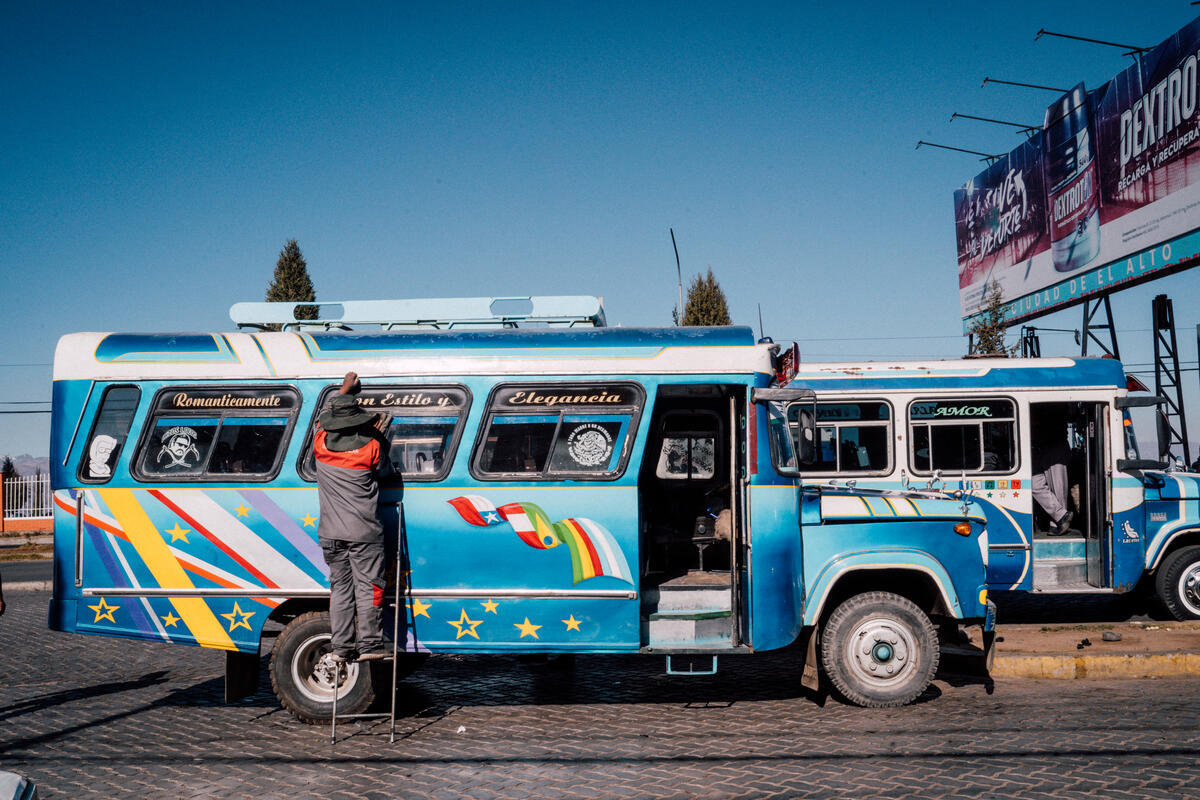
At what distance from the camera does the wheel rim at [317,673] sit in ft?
24.0

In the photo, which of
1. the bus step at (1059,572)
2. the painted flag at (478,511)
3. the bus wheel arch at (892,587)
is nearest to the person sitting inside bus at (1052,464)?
the bus step at (1059,572)

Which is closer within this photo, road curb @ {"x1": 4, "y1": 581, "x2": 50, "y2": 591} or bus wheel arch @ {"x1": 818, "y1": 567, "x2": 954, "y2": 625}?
bus wheel arch @ {"x1": 818, "y1": 567, "x2": 954, "y2": 625}

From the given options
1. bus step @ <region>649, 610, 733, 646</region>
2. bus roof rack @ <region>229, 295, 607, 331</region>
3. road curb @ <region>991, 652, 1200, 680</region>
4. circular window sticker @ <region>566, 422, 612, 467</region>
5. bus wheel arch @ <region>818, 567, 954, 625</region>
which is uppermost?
bus roof rack @ <region>229, 295, 607, 331</region>

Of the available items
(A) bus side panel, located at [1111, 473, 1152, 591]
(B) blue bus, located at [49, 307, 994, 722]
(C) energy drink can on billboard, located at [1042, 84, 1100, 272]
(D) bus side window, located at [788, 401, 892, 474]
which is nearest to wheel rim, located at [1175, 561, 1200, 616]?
(A) bus side panel, located at [1111, 473, 1152, 591]

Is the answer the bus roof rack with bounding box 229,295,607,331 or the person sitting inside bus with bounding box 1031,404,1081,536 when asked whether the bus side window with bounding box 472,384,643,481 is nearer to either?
the bus roof rack with bounding box 229,295,607,331

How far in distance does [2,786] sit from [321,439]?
3.29 m

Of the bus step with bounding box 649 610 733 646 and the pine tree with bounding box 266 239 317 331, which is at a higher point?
the pine tree with bounding box 266 239 317 331

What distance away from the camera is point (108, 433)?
746 centimetres

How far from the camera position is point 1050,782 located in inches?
222

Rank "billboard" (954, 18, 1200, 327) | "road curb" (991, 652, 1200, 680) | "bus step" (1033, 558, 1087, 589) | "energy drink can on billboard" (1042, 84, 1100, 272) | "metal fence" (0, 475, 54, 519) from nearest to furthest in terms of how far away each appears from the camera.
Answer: "road curb" (991, 652, 1200, 680) < "bus step" (1033, 558, 1087, 589) < "billboard" (954, 18, 1200, 327) < "energy drink can on billboard" (1042, 84, 1100, 272) < "metal fence" (0, 475, 54, 519)

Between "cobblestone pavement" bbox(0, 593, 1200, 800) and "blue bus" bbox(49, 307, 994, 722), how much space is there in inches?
22.4

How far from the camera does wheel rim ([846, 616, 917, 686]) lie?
7461 mm

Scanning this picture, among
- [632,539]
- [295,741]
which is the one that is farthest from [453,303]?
[295,741]

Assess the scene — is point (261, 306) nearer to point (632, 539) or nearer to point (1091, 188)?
point (632, 539)
